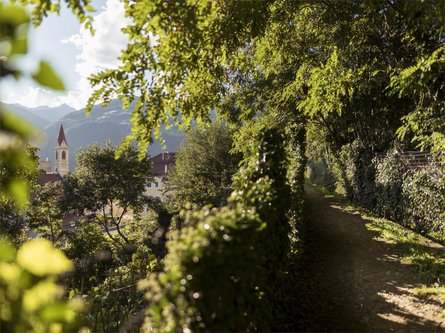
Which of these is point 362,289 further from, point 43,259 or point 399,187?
point 43,259

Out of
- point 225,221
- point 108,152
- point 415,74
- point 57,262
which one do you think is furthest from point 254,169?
point 108,152

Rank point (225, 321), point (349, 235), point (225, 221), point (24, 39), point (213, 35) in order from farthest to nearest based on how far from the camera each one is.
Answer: point (349, 235) < point (213, 35) < point (225, 221) < point (225, 321) < point (24, 39)

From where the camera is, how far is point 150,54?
4.22 meters

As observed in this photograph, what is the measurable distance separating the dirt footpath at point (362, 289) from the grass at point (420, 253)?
20 cm

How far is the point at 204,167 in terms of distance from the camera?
78.4 ft

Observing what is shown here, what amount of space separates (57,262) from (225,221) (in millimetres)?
1797

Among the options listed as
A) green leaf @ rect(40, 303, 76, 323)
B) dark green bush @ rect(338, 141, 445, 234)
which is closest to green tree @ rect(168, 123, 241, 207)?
dark green bush @ rect(338, 141, 445, 234)

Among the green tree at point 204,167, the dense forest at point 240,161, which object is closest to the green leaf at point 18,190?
the dense forest at point 240,161

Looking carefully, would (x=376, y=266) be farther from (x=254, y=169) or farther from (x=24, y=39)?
(x=24, y=39)

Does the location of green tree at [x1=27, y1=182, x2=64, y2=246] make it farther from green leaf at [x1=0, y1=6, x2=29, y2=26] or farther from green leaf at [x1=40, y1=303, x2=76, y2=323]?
green leaf at [x1=0, y1=6, x2=29, y2=26]

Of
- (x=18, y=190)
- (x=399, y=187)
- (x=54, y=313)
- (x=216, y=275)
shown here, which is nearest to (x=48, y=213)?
(x=399, y=187)

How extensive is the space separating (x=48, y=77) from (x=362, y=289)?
22.1ft

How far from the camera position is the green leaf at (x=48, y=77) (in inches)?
26.3

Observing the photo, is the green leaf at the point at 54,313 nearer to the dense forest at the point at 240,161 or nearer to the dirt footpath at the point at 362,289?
the dense forest at the point at 240,161
